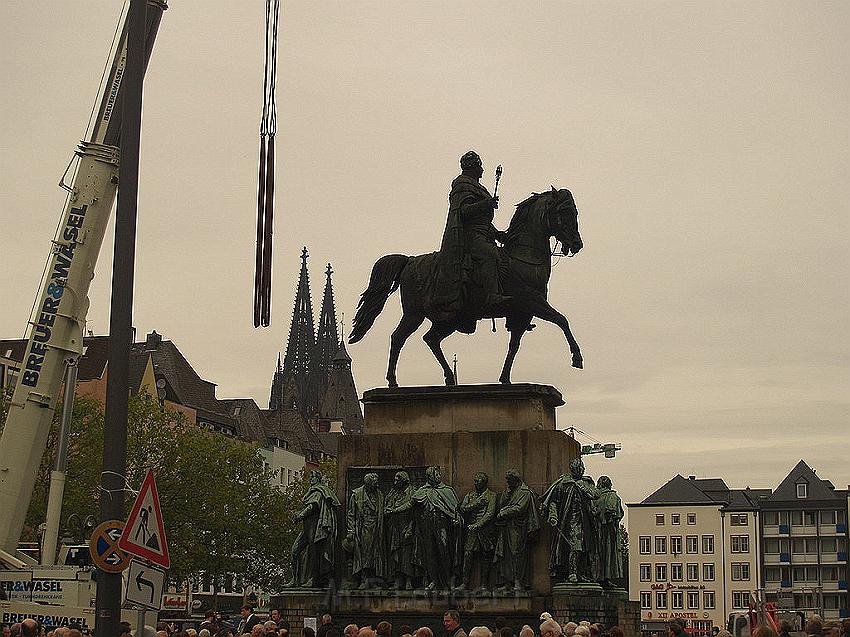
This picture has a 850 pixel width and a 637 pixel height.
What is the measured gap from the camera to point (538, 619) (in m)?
23.4

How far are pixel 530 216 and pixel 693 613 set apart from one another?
11840 centimetres

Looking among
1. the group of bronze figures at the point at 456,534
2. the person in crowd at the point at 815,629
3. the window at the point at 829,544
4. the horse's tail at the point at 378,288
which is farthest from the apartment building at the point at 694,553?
the person in crowd at the point at 815,629

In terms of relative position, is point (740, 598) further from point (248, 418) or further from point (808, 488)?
point (248, 418)

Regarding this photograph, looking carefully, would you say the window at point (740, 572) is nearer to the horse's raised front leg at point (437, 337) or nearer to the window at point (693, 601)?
the window at point (693, 601)

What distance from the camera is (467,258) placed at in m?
25.4

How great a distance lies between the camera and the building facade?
441 ft

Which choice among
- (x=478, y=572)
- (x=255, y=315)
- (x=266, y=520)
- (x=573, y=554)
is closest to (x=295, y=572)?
(x=478, y=572)

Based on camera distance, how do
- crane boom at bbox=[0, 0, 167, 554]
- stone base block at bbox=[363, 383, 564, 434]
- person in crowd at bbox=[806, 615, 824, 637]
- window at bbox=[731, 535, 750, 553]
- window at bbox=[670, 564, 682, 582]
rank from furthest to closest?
window at bbox=[670, 564, 682, 582] → window at bbox=[731, 535, 750, 553] → crane boom at bbox=[0, 0, 167, 554] → stone base block at bbox=[363, 383, 564, 434] → person in crowd at bbox=[806, 615, 824, 637]

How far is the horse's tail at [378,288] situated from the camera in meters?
26.5

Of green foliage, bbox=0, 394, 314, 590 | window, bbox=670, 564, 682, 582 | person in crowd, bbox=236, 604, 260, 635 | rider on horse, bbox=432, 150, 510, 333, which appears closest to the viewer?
person in crowd, bbox=236, 604, 260, 635

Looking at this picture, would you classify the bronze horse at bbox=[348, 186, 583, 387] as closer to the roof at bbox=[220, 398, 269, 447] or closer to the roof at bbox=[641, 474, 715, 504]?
the roof at bbox=[220, 398, 269, 447]

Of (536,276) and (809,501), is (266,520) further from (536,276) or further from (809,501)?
(809,501)

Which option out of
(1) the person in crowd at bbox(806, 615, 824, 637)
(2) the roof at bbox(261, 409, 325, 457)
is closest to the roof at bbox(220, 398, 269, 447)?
(2) the roof at bbox(261, 409, 325, 457)

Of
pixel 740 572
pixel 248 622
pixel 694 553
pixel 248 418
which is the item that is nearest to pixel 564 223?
pixel 248 622
